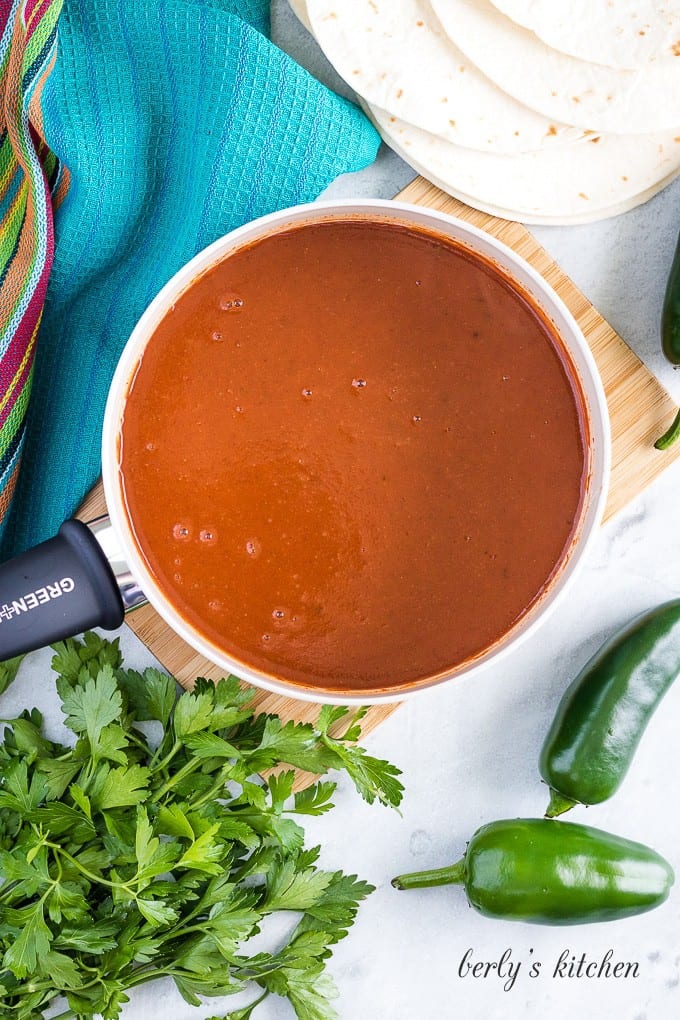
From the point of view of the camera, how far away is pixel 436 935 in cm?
175

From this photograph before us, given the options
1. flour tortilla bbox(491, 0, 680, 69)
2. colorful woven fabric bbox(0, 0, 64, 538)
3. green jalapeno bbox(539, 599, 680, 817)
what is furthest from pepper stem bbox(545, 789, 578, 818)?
flour tortilla bbox(491, 0, 680, 69)

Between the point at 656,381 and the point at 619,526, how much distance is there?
0.29m

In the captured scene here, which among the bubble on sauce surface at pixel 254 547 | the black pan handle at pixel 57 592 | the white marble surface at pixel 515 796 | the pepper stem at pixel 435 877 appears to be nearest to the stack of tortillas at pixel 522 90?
the white marble surface at pixel 515 796

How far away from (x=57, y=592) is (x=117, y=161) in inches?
28.3

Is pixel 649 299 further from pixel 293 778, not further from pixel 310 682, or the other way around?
pixel 293 778

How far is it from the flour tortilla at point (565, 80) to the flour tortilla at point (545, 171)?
2.2 inches

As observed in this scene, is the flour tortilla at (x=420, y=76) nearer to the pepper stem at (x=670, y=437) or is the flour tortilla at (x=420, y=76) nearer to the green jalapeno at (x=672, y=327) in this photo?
the green jalapeno at (x=672, y=327)

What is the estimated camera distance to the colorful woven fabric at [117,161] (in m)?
1.47

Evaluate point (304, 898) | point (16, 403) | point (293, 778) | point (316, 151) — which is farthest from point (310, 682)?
point (316, 151)

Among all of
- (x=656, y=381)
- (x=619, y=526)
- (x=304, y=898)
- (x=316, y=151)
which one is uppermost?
(x=316, y=151)

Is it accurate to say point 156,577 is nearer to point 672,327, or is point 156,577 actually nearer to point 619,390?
point 619,390

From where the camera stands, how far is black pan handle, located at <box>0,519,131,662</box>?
1.23m

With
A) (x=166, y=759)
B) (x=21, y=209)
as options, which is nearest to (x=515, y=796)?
(x=166, y=759)

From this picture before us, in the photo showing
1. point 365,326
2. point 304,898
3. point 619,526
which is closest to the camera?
point 365,326
